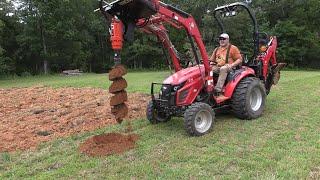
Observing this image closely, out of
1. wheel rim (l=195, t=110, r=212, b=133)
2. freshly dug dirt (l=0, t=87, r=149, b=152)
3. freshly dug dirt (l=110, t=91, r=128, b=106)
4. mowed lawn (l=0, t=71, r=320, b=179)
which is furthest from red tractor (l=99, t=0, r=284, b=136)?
freshly dug dirt (l=0, t=87, r=149, b=152)

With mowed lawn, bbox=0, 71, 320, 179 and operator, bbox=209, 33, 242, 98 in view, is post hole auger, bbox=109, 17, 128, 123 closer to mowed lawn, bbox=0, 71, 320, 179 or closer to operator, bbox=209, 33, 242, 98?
mowed lawn, bbox=0, 71, 320, 179

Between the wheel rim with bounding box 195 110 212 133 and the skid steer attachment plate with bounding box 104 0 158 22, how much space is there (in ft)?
6.75

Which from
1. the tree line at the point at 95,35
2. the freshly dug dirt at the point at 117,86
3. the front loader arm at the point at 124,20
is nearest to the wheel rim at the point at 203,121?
the front loader arm at the point at 124,20

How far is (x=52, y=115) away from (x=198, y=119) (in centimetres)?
414

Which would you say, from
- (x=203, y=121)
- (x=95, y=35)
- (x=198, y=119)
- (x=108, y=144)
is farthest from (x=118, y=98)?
(x=95, y=35)

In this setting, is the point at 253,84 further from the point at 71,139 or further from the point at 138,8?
the point at 71,139

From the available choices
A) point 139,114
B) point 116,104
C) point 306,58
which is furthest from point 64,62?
point 116,104

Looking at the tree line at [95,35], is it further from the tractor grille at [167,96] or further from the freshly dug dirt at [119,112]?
the freshly dug dirt at [119,112]

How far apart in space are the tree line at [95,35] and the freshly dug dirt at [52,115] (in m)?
17.2

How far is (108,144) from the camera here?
6824mm

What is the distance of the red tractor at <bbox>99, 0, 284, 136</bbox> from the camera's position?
6.75 meters

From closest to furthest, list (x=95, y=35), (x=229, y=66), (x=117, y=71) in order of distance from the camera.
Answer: (x=117, y=71) < (x=229, y=66) < (x=95, y=35)

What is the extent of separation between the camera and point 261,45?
9.79 m

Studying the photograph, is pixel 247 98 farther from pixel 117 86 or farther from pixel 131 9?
pixel 131 9
